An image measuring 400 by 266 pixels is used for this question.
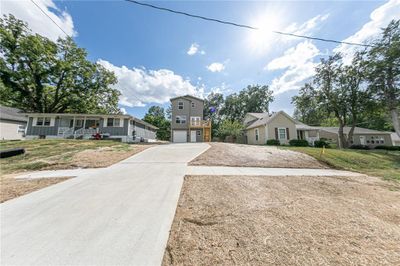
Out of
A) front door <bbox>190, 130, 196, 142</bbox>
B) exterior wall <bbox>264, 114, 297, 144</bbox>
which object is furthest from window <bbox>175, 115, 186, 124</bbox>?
exterior wall <bbox>264, 114, 297, 144</bbox>

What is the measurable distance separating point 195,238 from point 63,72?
28940 millimetres

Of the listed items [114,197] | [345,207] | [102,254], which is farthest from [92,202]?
[345,207]

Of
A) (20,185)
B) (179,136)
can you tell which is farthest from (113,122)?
(20,185)

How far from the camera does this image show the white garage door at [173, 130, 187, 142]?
77.7 ft

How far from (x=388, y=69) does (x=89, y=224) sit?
2712 centimetres

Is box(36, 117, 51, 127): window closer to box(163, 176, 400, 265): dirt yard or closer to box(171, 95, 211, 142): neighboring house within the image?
box(171, 95, 211, 142): neighboring house

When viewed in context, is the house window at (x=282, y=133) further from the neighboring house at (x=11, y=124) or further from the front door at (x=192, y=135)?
the neighboring house at (x=11, y=124)

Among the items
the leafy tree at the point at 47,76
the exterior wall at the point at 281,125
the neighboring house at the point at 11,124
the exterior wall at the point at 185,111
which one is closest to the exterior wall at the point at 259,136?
the exterior wall at the point at 281,125

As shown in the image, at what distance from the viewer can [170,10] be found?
5.98 metres

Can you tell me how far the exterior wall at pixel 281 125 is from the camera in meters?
20.9

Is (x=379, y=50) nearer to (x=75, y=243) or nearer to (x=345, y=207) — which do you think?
(x=345, y=207)

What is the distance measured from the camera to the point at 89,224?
290 centimetres

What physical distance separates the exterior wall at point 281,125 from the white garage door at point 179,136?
1144cm

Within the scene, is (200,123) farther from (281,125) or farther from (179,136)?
(281,125)
